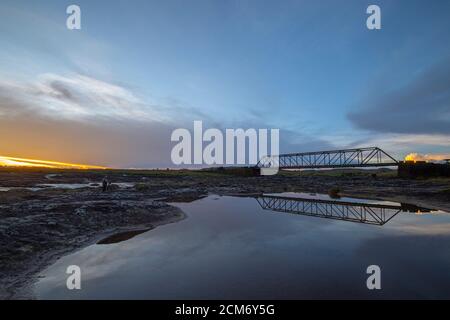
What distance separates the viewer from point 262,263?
10.4 metres

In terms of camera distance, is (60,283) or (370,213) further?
(370,213)

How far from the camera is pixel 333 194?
1619 inches

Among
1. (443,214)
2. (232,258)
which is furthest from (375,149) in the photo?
(232,258)

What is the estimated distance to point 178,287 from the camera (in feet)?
27.0

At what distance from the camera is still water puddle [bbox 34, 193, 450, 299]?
790 centimetres

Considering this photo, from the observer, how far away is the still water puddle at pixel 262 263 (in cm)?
790
